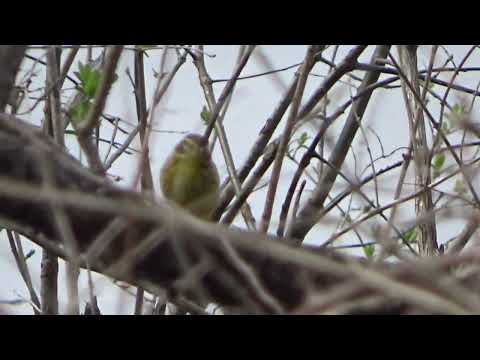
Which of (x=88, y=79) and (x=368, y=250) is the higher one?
(x=88, y=79)

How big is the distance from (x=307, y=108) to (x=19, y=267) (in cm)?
117

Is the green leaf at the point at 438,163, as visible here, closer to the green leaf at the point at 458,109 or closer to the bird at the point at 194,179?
the green leaf at the point at 458,109

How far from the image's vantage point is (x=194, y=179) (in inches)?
108

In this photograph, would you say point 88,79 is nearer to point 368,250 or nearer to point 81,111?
point 81,111

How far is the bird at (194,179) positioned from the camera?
2.71 meters

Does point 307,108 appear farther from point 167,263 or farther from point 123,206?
point 123,206

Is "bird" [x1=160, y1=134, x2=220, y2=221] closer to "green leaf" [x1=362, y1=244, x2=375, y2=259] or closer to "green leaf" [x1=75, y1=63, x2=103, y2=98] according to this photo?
"green leaf" [x1=75, y1=63, x2=103, y2=98]

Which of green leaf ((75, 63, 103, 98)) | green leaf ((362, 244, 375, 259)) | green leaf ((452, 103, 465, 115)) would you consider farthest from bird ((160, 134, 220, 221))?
green leaf ((452, 103, 465, 115))

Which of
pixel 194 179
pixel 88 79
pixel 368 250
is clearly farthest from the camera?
pixel 368 250

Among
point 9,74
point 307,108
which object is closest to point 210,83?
point 307,108

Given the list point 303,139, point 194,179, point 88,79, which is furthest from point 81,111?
Answer: point 303,139

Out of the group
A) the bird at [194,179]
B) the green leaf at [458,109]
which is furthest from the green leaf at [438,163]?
the bird at [194,179]

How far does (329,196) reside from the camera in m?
3.10

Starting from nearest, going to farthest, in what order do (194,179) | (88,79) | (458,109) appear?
1. (88,79)
2. (194,179)
3. (458,109)
